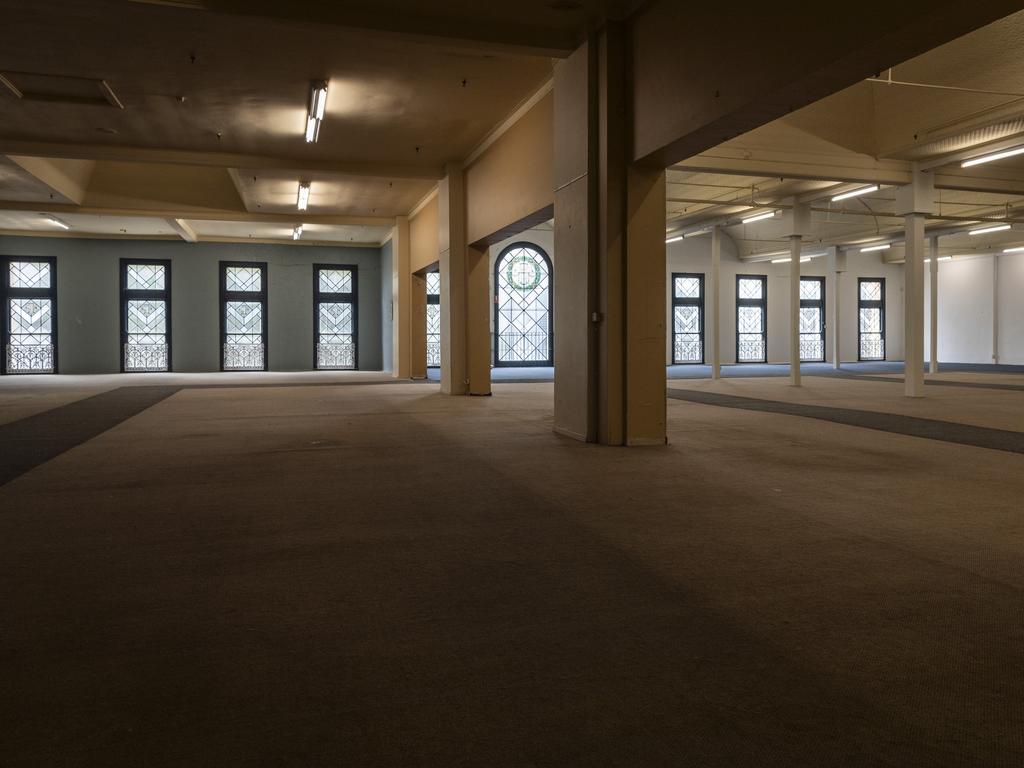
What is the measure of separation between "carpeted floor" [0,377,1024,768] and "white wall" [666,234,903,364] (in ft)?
73.9

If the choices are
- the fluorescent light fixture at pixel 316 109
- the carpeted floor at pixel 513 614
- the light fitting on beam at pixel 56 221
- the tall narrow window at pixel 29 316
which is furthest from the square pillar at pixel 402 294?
the carpeted floor at pixel 513 614

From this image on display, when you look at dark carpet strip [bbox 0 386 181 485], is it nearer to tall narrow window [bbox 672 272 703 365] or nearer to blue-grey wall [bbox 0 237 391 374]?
blue-grey wall [bbox 0 237 391 374]

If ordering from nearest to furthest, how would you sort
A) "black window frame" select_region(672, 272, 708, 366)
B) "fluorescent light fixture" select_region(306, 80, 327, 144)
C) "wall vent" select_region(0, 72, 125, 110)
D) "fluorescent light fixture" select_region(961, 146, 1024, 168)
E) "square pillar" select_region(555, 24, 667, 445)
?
"square pillar" select_region(555, 24, 667, 445) < "wall vent" select_region(0, 72, 125, 110) < "fluorescent light fixture" select_region(306, 80, 327, 144) < "fluorescent light fixture" select_region(961, 146, 1024, 168) < "black window frame" select_region(672, 272, 708, 366)

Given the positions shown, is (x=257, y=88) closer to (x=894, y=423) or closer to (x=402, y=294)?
(x=894, y=423)

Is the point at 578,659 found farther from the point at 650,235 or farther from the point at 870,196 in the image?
the point at 870,196

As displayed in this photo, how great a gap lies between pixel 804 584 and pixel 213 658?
7.66 feet

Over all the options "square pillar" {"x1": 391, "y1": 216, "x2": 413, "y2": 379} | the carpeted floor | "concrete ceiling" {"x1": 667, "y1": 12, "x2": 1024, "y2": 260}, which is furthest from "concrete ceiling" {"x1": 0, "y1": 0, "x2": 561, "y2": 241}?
the carpeted floor

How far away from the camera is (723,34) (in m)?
5.84

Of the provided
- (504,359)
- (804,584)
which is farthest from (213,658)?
(504,359)

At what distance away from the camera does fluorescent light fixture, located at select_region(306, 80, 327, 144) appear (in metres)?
9.70

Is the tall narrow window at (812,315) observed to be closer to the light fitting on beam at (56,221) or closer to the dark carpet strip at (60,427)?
the dark carpet strip at (60,427)

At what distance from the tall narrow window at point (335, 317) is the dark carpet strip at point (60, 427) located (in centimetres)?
1085

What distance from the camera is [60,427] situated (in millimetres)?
9227

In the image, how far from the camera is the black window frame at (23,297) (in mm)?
23031
